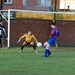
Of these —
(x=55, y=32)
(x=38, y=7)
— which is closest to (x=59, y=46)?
(x=55, y=32)

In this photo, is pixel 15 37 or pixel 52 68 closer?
pixel 52 68

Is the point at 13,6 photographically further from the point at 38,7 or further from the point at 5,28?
the point at 5,28

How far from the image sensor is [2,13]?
29125 mm

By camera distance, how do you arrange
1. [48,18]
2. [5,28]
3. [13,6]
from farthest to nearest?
[13,6], [48,18], [5,28]

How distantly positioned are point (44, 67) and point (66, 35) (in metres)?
14.4

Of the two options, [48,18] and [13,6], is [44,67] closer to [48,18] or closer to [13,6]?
[48,18]

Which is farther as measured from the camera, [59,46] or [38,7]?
[38,7]

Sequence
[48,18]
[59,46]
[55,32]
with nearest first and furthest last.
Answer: [55,32] → [59,46] → [48,18]

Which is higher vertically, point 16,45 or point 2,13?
point 2,13

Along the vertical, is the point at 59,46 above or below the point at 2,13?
below

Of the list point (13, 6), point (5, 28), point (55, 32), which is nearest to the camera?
point (55, 32)

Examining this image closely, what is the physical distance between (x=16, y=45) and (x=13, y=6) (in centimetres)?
2153

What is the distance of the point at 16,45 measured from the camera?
Result: 28.2 metres

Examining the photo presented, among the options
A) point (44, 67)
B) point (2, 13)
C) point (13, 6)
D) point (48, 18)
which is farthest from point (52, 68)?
point (13, 6)
